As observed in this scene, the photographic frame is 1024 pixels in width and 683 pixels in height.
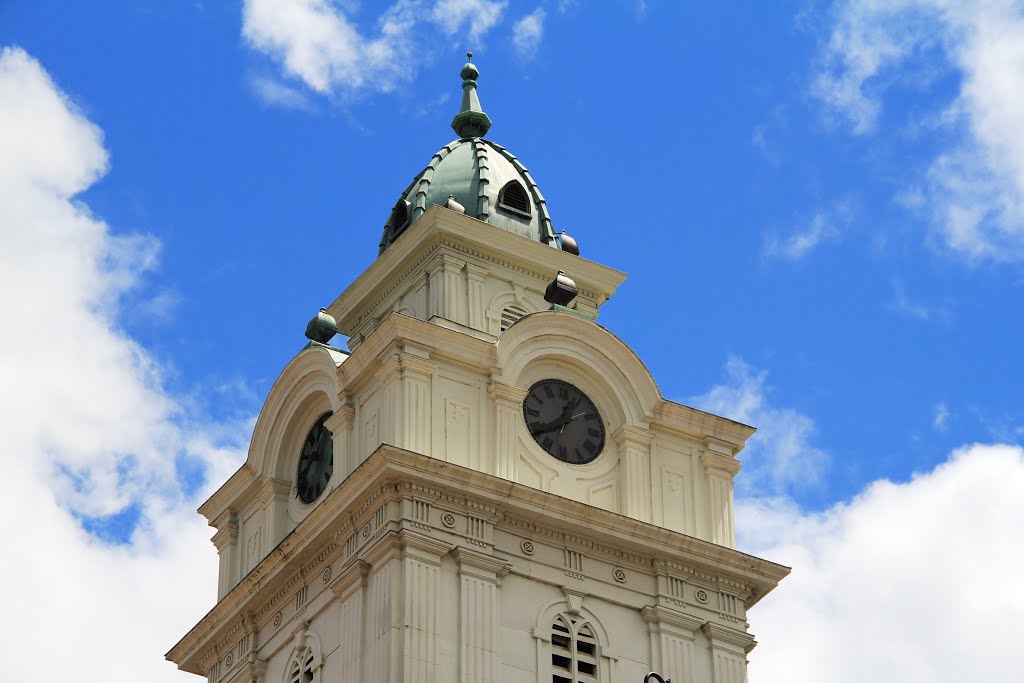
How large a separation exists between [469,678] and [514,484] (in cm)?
521

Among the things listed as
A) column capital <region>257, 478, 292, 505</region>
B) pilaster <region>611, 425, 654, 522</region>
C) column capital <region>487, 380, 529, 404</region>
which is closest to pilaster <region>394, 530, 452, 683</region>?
column capital <region>487, 380, 529, 404</region>

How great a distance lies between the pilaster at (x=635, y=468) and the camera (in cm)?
6588

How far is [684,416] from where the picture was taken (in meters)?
67.8

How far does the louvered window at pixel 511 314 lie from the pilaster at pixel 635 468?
4858mm

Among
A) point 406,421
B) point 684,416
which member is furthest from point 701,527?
point 406,421

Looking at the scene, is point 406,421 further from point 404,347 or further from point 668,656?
point 668,656

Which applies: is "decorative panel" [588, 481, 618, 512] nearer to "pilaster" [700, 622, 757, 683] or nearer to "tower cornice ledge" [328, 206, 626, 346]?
"pilaster" [700, 622, 757, 683]

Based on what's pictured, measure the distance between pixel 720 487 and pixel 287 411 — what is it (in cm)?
1155

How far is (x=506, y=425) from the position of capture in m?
65.2

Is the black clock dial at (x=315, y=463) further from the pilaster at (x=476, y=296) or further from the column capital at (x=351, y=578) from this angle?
the pilaster at (x=476, y=296)

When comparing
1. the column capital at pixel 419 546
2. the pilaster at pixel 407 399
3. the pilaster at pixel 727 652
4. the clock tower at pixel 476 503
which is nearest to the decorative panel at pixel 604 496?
the clock tower at pixel 476 503

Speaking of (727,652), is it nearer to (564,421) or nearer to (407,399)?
(564,421)

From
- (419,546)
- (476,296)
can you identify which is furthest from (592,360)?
(419,546)

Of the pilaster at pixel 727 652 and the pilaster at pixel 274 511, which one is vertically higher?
the pilaster at pixel 274 511
